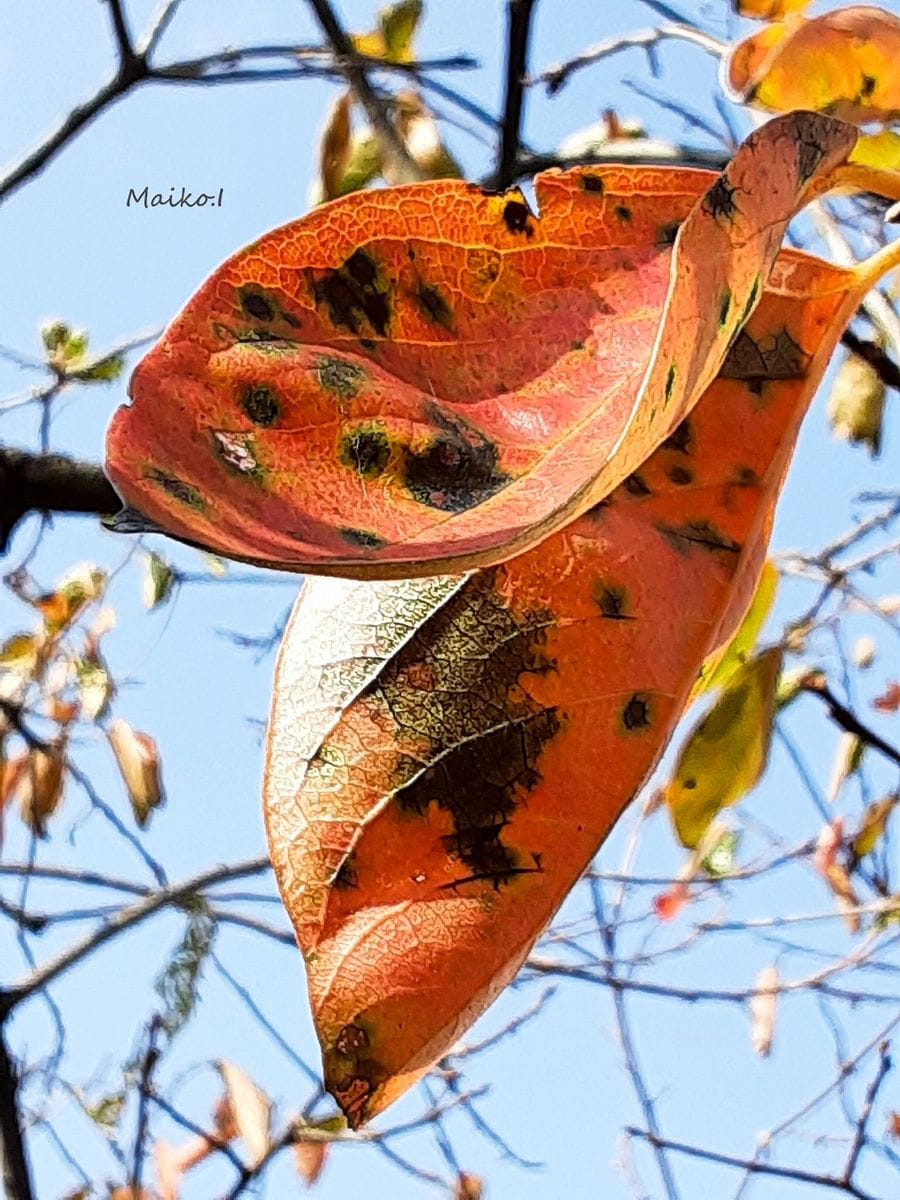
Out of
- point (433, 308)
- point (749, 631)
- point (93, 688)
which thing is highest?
point (93, 688)

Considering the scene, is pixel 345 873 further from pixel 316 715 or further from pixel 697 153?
pixel 697 153

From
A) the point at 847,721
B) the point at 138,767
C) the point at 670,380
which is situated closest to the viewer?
the point at 670,380

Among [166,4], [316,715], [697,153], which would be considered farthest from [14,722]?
[316,715]

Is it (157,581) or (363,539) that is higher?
(157,581)

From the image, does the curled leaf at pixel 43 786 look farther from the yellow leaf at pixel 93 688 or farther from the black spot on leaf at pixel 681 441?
the black spot on leaf at pixel 681 441

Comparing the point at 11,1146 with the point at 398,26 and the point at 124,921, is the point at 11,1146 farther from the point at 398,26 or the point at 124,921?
the point at 398,26

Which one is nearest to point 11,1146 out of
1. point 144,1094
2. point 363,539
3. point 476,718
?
point 144,1094

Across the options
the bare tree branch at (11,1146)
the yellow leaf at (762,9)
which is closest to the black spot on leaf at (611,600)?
the yellow leaf at (762,9)
